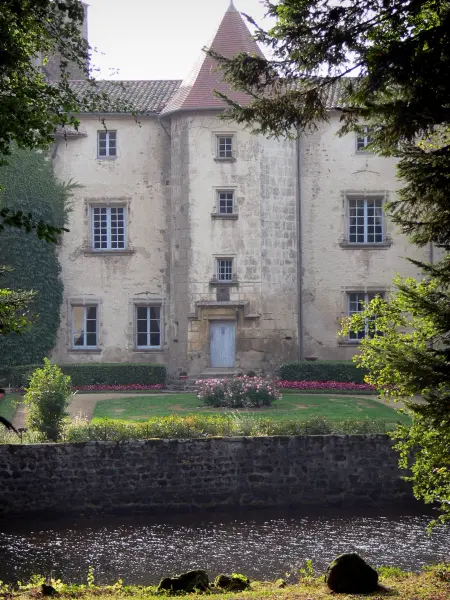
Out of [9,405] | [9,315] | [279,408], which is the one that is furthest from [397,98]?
[9,405]

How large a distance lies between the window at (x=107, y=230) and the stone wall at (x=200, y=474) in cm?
1400

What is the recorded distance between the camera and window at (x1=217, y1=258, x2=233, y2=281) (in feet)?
103

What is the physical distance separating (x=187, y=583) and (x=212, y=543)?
4.29m

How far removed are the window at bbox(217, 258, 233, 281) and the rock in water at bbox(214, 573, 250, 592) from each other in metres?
18.8

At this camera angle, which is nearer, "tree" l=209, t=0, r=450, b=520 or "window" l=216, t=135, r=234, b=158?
"tree" l=209, t=0, r=450, b=520

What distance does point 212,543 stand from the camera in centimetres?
1692

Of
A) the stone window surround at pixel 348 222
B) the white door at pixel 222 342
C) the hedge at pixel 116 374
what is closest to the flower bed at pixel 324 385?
the white door at pixel 222 342

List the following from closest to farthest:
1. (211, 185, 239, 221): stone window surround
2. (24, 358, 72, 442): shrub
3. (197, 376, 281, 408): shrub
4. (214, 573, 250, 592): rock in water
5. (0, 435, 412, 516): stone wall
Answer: (214, 573, 250, 592): rock in water < (0, 435, 412, 516): stone wall < (24, 358, 72, 442): shrub < (197, 376, 281, 408): shrub < (211, 185, 239, 221): stone window surround

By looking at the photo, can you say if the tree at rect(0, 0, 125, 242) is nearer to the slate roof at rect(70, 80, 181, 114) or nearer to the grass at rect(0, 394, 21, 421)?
the grass at rect(0, 394, 21, 421)

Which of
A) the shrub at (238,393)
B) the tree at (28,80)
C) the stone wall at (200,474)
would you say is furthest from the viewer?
the shrub at (238,393)

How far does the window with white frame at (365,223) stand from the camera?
107ft

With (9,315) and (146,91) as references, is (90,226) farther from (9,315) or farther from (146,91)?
(9,315)

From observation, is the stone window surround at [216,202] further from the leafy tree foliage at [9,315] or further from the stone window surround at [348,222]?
the leafy tree foliage at [9,315]

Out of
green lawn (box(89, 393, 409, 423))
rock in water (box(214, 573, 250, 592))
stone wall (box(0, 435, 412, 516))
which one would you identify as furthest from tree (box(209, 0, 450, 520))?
green lawn (box(89, 393, 409, 423))
